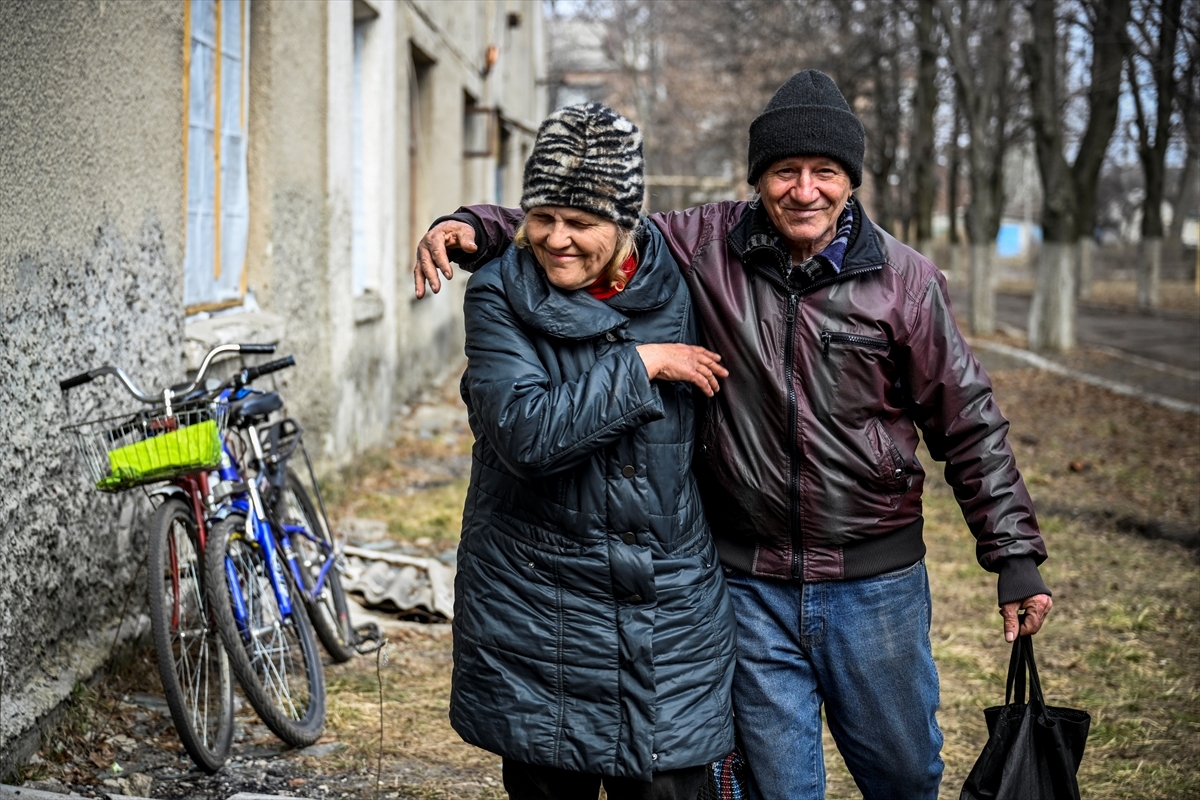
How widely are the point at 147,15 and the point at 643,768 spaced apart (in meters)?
3.33

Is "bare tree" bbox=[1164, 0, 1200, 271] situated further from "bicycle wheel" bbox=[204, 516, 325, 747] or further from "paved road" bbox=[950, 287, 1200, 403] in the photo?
"bicycle wheel" bbox=[204, 516, 325, 747]

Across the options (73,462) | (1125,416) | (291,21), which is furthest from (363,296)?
(1125,416)

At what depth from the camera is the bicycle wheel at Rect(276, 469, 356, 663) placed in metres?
4.52

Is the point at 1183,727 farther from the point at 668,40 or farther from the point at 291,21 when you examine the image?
the point at 668,40

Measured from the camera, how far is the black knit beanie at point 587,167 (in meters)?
2.35

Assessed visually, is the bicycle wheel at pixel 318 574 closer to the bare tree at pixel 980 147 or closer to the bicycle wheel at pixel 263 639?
the bicycle wheel at pixel 263 639

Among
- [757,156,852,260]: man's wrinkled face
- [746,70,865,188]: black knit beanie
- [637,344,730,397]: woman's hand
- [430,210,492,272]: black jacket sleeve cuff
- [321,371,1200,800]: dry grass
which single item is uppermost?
[746,70,865,188]: black knit beanie

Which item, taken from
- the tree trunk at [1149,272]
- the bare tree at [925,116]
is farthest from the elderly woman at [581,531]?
the tree trunk at [1149,272]

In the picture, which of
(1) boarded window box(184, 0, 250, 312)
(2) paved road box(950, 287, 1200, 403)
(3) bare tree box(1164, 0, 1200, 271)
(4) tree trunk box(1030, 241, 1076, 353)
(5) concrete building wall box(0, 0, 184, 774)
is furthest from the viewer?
(4) tree trunk box(1030, 241, 1076, 353)

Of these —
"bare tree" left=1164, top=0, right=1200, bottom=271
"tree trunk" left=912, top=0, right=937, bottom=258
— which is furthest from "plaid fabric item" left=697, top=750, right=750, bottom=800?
"tree trunk" left=912, top=0, right=937, bottom=258

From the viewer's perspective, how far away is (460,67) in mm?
12961

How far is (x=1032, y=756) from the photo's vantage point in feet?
8.18

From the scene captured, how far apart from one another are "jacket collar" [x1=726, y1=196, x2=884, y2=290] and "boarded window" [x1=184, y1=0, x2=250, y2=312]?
3.20 meters

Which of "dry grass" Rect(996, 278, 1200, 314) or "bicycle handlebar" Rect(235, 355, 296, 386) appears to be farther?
"dry grass" Rect(996, 278, 1200, 314)
